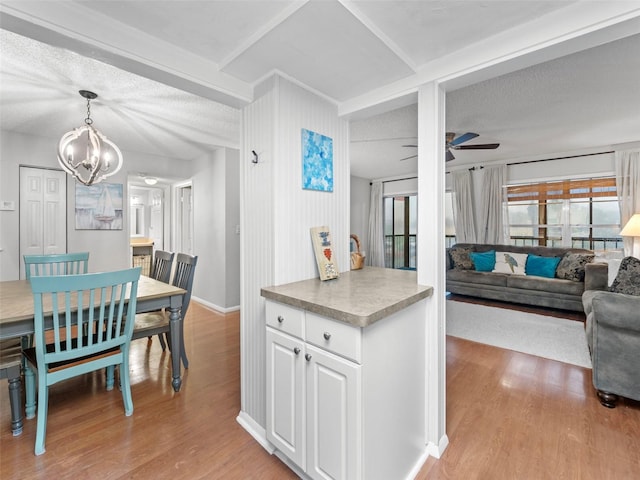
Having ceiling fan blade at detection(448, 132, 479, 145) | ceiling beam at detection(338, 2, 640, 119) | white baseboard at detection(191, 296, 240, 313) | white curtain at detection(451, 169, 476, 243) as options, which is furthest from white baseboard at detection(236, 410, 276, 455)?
white curtain at detection(451, 169, 476, 243)

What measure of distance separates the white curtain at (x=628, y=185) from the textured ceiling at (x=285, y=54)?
171 cm

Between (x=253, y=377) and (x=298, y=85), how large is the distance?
1785mm

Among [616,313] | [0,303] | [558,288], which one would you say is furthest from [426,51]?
[558,288]

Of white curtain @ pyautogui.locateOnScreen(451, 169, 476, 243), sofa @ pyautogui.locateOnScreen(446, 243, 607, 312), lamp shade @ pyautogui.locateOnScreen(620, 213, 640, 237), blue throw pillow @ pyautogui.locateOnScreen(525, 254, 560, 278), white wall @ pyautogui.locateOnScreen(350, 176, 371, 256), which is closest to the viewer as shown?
lamp shade @ pyautogui.locateOnScreen(620, 213, 640, 237)

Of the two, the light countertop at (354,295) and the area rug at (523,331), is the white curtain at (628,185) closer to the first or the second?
the area rug at (523,331)

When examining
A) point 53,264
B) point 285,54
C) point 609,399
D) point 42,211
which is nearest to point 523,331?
point 609,399

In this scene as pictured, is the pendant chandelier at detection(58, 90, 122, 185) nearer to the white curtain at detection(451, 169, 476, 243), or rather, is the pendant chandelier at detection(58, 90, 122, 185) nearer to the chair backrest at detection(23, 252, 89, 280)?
the chair backrest at detection(23, 252, 89, 280)

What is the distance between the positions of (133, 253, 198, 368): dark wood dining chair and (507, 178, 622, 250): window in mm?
5487

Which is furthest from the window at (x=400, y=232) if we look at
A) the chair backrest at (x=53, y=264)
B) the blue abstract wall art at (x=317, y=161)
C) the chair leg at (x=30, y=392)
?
the chair leg at (x=30, y=392)

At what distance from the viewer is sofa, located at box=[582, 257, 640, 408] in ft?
6.29

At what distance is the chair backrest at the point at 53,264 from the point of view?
106 inches

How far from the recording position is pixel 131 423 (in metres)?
1.89

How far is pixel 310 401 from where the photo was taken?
4.42ft

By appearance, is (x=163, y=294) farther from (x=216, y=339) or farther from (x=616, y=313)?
(x=616, y=313)
